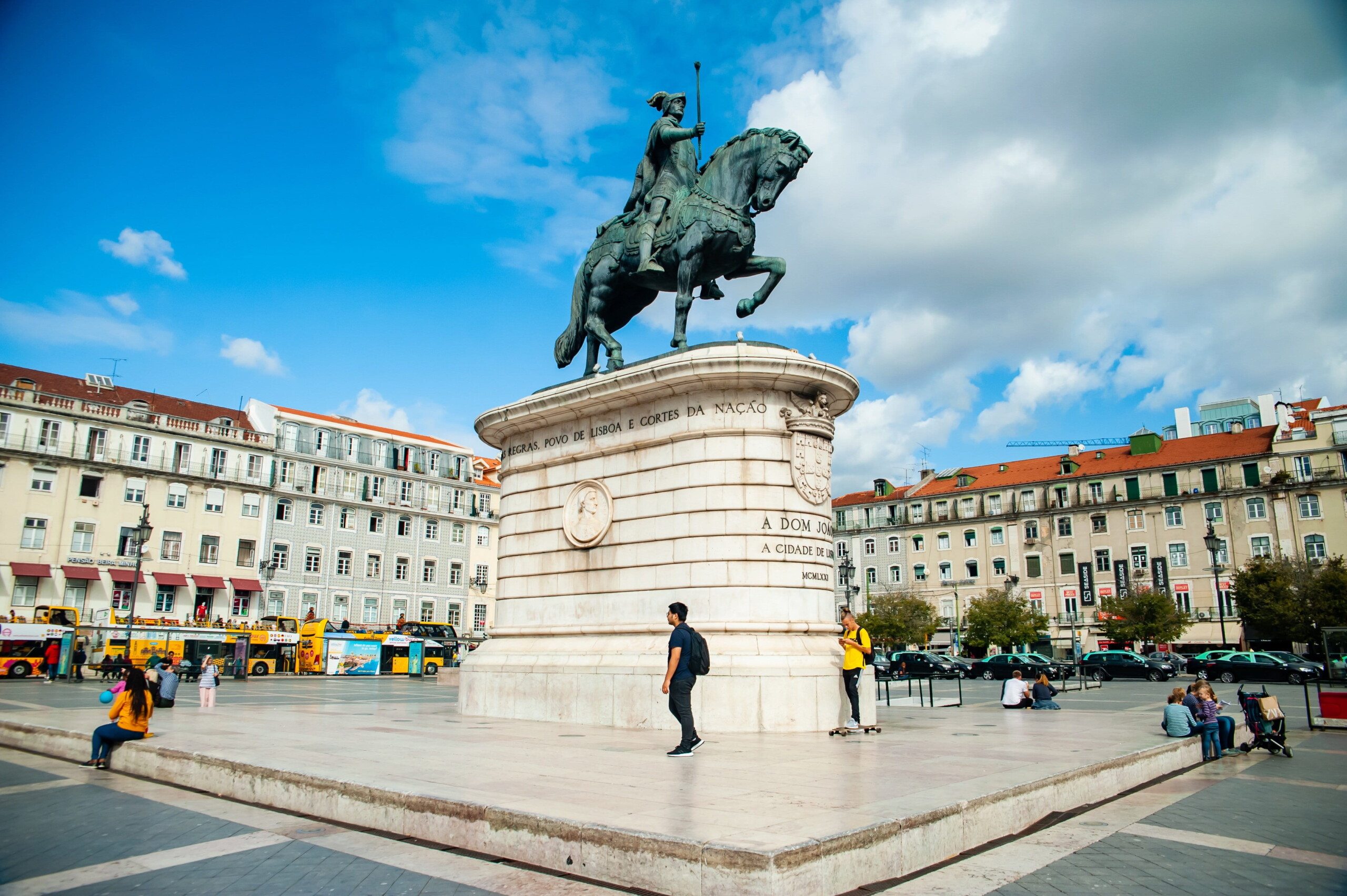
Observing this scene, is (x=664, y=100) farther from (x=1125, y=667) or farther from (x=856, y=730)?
(x=1125, y=667)

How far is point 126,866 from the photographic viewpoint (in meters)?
6.46

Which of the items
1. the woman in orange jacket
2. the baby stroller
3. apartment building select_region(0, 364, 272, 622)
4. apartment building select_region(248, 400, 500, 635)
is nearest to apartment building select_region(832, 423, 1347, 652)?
apartment building select_region(248, 400, 500, 635)

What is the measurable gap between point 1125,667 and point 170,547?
55091 mm

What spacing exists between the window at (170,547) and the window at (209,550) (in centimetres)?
123

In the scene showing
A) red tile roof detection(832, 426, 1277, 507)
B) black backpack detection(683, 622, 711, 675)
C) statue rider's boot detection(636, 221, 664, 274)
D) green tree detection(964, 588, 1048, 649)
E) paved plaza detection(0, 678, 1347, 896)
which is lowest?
paved plaza detection(0, 678, 1347, 896)

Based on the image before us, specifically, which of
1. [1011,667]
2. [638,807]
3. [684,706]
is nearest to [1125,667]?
[1011,667]

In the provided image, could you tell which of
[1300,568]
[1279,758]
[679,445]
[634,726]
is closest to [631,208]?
[679,445]

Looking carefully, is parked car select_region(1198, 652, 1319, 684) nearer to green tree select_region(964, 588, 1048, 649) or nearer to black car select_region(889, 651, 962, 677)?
black car select_region(889, 651, 962, 677)

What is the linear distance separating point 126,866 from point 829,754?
702 centimetres

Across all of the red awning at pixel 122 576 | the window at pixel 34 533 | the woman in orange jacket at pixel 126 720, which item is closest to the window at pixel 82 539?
the window at pixel 34 533

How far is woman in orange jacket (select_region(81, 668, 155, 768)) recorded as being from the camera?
1111 centimetres

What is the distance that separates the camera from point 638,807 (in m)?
6.98

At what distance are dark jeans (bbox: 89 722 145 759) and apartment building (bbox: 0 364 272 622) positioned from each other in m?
45.8

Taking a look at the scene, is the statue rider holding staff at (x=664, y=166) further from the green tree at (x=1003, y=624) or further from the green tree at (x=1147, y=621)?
the green tree at (x=1003, y=624)
